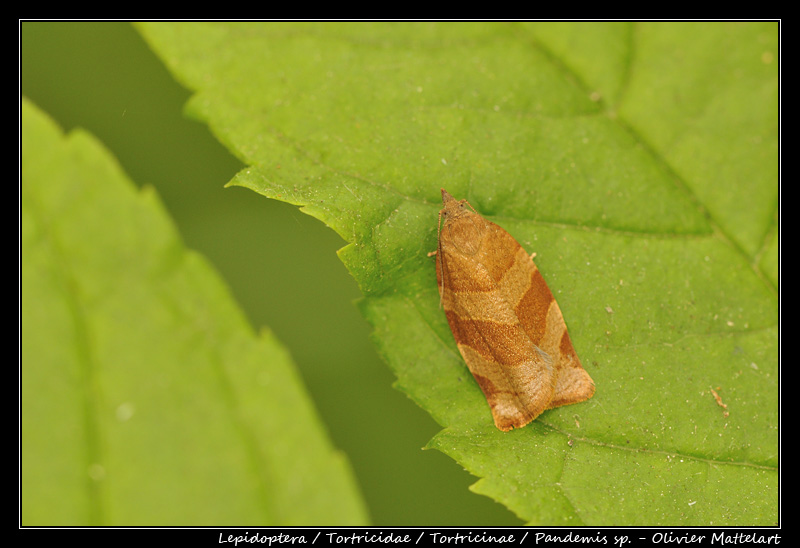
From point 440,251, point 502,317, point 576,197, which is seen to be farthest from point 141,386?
point 576,197

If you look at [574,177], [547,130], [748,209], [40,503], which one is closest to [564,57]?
[547,130]

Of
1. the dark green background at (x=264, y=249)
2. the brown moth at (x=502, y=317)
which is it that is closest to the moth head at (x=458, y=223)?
the brown moth at (x=502, y=317)

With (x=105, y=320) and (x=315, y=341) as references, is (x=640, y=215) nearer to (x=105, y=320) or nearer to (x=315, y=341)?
(x=315, y=341)

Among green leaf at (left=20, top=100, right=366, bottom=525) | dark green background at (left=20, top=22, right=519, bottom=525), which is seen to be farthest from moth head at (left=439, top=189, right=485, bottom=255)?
green leaf at (left=20, top=100, right=366, bottom=525)

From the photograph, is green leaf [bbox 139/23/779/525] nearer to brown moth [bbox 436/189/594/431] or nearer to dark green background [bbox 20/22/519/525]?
brown moth [bbox 436/189/594/431]

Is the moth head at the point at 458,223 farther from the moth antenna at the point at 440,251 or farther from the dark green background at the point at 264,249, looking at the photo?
the dark green background at the point at 264,249
